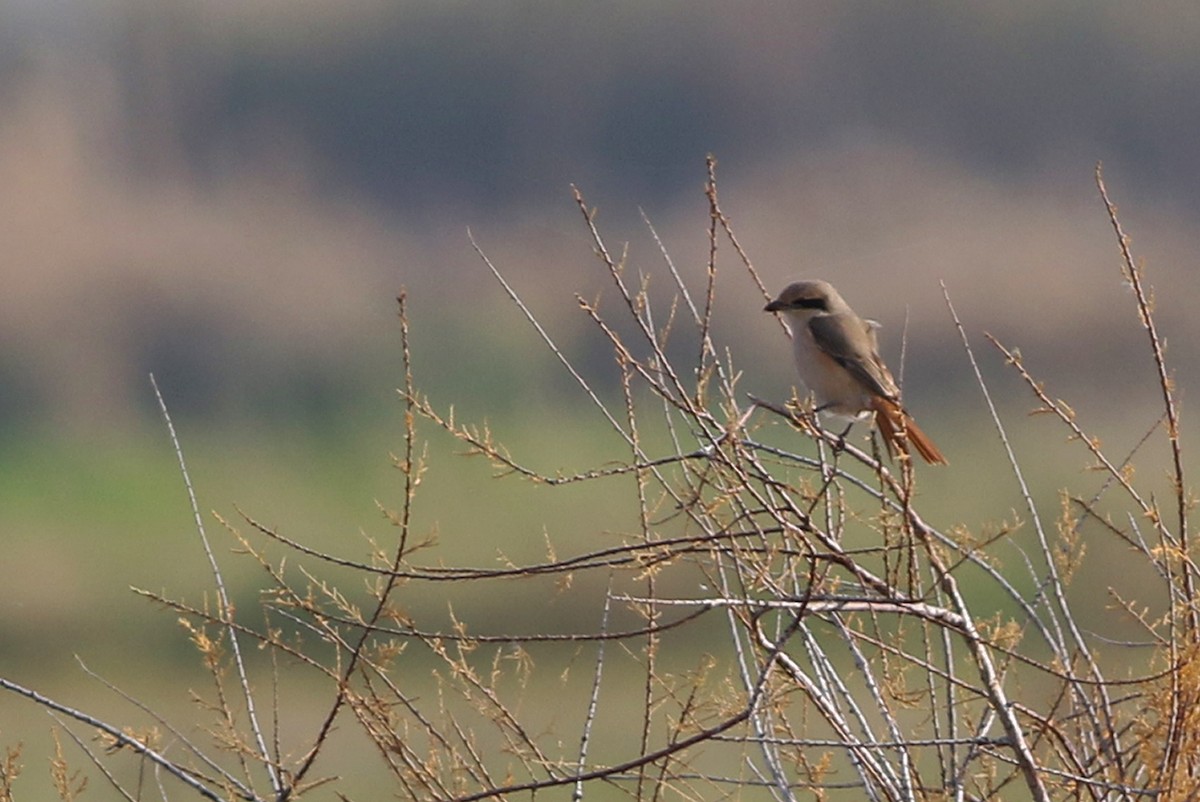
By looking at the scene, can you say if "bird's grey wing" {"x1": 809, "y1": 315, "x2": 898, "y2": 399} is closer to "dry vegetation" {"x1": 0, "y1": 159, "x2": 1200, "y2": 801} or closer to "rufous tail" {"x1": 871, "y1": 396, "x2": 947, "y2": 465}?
"rufous tail" {"x1": 871, "y1": 396, "x2": 947, "y2": 465}

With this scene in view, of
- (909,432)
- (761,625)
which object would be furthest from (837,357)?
(761,625)

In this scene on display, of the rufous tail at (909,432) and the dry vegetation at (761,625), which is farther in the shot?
the rufous tail at (909,432)

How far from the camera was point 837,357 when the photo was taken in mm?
4746

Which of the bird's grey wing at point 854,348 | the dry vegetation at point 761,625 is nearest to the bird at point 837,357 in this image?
the bird's grey wing at point 854,348

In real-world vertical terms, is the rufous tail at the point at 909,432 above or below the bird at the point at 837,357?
below

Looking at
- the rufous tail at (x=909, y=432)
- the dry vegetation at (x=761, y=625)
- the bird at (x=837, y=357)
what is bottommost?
the dry vegetation at (x=761, y=625)

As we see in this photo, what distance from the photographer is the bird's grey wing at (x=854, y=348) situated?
4559mm

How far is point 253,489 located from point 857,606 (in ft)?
72.9

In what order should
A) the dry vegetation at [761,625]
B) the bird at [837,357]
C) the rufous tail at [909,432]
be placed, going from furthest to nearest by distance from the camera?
1. the bird at [837,357]
2. the rufous tail at [909,432]
3. the dry vegetation at [761,625]

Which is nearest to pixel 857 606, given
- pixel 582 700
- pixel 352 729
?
pixel 352 729

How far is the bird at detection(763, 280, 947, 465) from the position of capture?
14.8 ft

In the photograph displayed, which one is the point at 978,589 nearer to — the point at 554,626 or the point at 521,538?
the point at 554,626

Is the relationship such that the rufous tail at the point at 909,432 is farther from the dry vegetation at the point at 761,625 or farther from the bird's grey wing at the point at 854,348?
the dry vegetation at the point at 761,625

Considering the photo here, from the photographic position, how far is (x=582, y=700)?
19.6 meters
